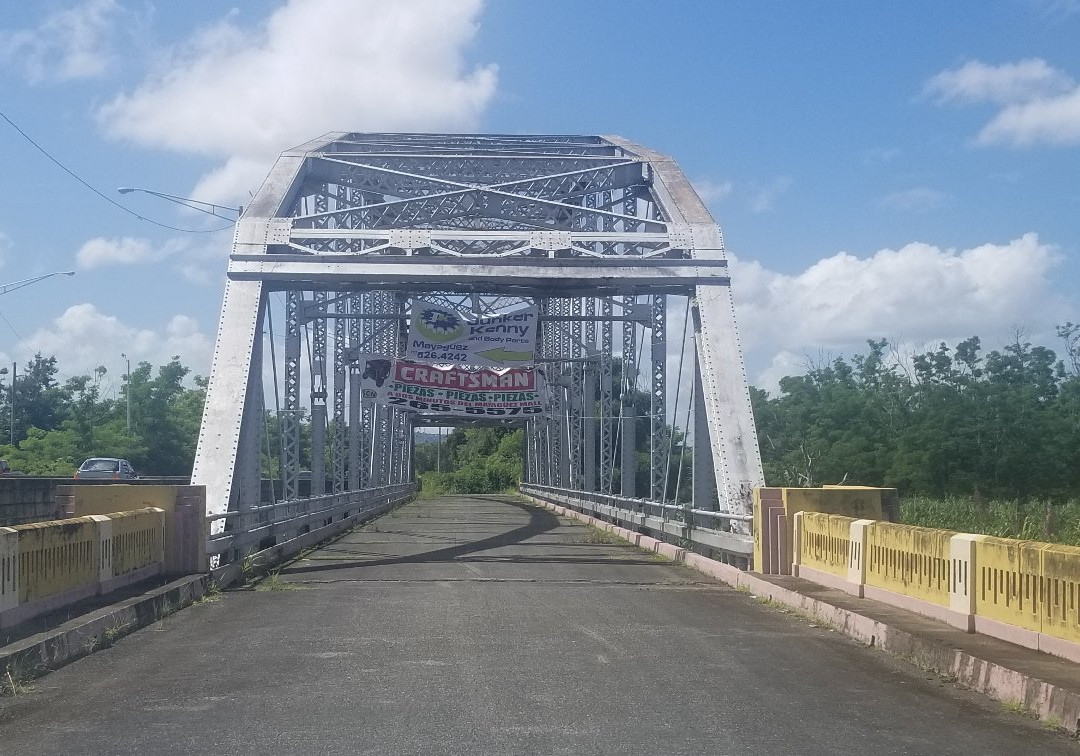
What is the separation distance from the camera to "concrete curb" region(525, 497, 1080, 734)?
6289 millimetres

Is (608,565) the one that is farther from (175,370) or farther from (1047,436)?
(175,370)

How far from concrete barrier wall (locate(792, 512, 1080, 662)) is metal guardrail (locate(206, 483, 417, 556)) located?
6833 millimetres

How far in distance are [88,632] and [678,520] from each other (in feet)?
38.7

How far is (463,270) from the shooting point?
18016 millimetres

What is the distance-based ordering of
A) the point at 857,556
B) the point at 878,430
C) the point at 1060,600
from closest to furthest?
the point at 1060,600
the point at 857,556
the point at 878,430

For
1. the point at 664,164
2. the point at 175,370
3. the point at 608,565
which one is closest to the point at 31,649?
the point at 608,565

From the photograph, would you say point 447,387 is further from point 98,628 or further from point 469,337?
point 98,628

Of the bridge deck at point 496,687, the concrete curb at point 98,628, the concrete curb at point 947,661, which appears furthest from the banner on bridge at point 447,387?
the concrete curb at point 947,661

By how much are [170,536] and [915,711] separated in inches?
356

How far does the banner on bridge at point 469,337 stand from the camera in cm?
2300

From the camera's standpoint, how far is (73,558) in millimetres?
10219

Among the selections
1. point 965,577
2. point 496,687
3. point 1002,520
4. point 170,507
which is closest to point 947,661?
point 965,577

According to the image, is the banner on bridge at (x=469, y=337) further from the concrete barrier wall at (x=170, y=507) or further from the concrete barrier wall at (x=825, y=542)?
the concrete barrier wall at (x=825, y=542)

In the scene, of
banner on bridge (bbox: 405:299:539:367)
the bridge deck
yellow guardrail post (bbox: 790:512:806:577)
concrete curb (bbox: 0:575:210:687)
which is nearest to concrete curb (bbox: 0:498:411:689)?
concrete curb (bbox: 0:575:210:687)
